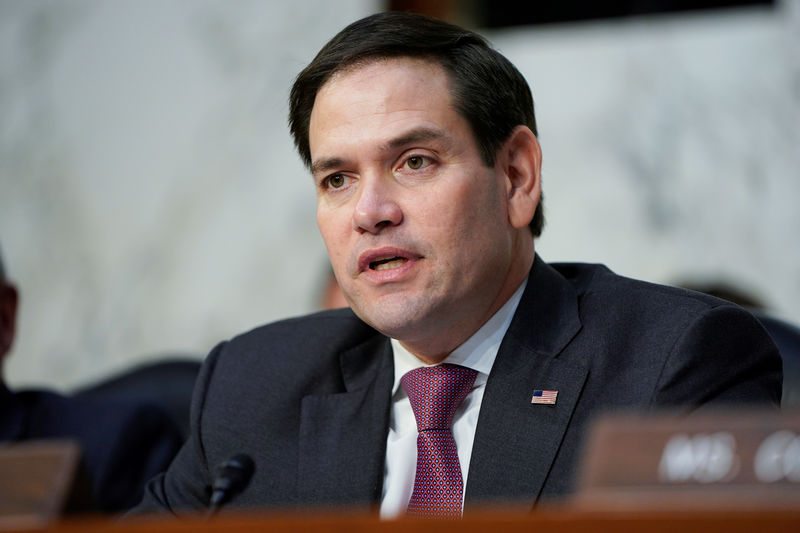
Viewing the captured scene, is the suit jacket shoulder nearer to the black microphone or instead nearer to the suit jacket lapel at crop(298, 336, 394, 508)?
the suit jacket lapel at crop(298, 336, 394, 508)

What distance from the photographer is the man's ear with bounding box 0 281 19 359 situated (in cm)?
264

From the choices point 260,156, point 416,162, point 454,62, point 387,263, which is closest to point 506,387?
point 387,263

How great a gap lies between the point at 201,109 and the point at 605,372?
291 cm

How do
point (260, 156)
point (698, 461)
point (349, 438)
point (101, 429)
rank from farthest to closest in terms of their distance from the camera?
point (260, 156) → point (101, 429) → point (349, 438) → point (698, 461)

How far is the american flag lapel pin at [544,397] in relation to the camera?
162cm

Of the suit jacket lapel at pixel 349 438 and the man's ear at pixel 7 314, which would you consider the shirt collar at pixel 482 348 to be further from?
the man's ear at pixel 7 314

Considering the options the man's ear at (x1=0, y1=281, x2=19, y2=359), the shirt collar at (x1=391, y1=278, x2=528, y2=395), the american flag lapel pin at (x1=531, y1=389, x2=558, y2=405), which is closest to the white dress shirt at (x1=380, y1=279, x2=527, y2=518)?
the shirt collar at (x1=391, y1=278, x2=528, y2=395)

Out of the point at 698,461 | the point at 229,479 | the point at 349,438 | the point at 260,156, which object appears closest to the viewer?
the point at 698,461

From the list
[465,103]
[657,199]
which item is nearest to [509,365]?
[465,103]

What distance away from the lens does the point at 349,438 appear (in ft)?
5.78

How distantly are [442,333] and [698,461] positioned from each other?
2.98 ft

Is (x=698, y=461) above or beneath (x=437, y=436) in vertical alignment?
above

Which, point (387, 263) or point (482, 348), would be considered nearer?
point (387, 263)

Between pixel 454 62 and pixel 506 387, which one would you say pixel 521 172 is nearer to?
pixel 454 62
